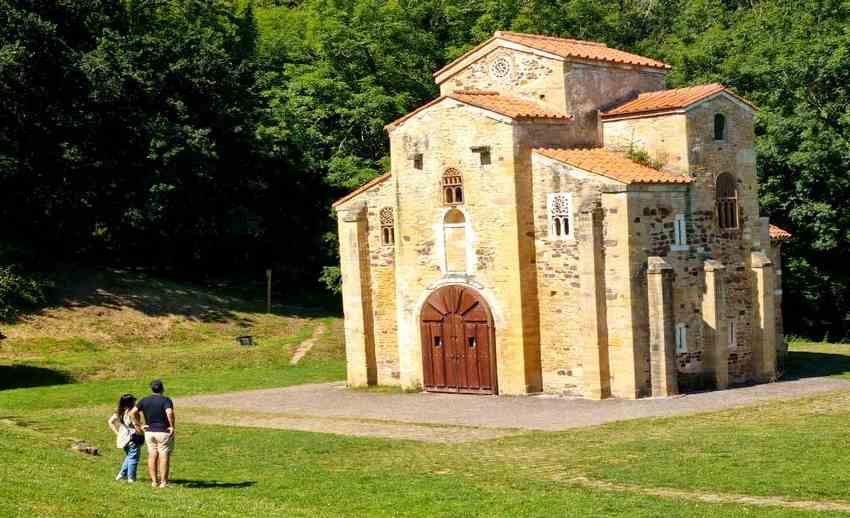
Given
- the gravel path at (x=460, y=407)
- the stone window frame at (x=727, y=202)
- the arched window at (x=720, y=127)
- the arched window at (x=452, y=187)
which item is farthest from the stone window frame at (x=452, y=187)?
the arched window at (x=720, y=127)

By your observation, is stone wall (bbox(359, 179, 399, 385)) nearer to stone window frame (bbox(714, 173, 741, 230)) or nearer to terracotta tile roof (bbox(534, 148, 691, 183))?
terracotta tile roof (bbox(534, 148, 691, 183))

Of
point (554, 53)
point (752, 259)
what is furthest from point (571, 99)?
point (752, 259)

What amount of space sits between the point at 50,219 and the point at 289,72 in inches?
538

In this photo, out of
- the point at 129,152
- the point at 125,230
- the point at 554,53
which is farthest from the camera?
the point at 125,230

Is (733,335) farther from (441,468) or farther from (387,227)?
(441,468)

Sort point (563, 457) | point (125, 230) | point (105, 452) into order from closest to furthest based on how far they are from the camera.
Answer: point (563, 457) < point (105, 452) < point (125, 230)

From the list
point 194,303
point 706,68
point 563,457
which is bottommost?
point 563,457

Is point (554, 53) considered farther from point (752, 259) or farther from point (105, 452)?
point (105, 452)

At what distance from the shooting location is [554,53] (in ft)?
121

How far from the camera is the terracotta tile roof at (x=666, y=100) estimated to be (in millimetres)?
36044

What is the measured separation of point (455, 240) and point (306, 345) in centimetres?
1430

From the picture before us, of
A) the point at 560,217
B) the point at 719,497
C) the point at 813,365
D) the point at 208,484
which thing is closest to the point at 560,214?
the point at 560,217

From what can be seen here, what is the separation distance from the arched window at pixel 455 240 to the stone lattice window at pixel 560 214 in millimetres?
2725

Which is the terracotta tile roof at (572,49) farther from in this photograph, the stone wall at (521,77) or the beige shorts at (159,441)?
the beige shorts at (159,441)
